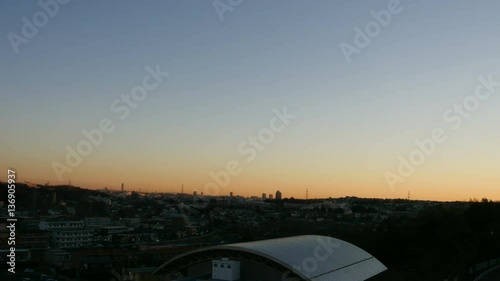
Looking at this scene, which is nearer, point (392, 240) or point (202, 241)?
point (392, 240)

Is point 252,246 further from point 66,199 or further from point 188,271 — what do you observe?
point 66,199

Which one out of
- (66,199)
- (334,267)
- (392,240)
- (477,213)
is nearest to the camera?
(334,267)

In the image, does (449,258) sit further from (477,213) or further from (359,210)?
(359,210)

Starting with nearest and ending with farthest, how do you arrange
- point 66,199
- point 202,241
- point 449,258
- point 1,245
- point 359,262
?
point 359,262 < point 449,258 < point 1,245 < point 202,241 < point 66,199

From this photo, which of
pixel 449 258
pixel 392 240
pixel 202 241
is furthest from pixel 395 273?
pixel 202 241

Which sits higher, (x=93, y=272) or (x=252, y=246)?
(x=252, y=246)

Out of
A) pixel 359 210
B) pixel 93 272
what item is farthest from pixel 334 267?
pixel 359 210
